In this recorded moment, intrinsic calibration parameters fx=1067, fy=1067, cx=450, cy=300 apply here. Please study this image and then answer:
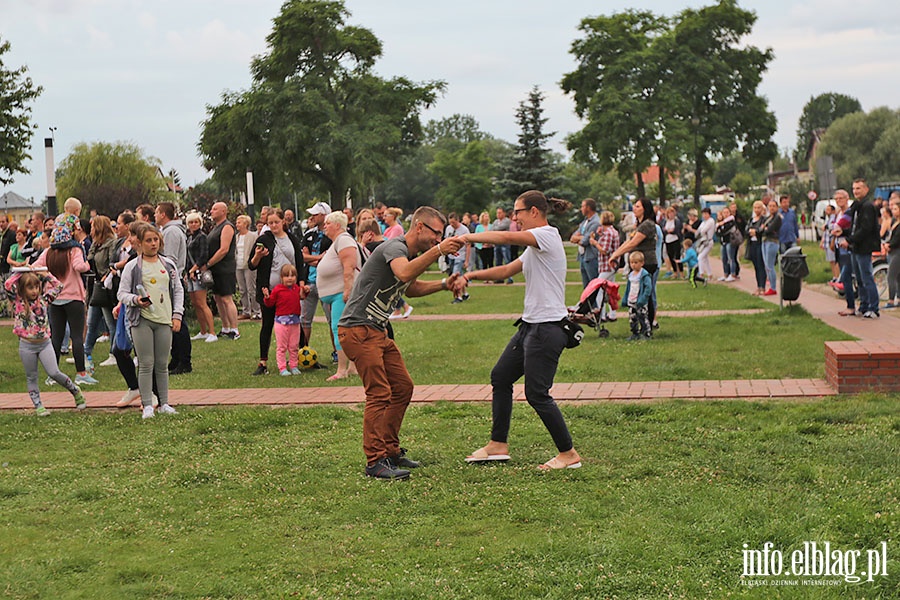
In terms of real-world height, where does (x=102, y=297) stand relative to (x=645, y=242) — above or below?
below

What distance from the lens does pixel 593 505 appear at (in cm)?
602

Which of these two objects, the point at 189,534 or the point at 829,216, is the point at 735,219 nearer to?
the point at 829,216

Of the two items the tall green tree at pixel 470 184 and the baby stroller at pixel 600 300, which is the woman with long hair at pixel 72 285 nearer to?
the baby stroller at pixel 600 300

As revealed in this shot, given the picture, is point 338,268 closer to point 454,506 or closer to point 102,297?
point 102,297

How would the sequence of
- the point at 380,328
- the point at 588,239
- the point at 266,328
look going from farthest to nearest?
the point at 588,239, the point at 266,328, the point at 380,328

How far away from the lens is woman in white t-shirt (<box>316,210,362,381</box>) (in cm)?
1086

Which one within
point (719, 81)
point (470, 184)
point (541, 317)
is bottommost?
point (541, 317)

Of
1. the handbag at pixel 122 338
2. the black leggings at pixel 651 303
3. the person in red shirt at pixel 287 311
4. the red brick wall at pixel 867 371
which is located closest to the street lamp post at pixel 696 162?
the black leggings at pixel 651 303

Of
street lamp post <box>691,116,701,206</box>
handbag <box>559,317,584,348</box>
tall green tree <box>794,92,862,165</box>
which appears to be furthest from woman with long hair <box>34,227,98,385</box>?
tall green tree <box>794,92,862,165</box>

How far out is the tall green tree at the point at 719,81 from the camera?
2291 inches

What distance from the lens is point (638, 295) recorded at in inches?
546

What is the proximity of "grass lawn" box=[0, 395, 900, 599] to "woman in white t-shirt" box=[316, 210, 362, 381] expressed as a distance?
2.33 metres

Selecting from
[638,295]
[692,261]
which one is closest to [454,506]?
[638,295]

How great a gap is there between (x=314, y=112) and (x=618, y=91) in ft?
54.9
